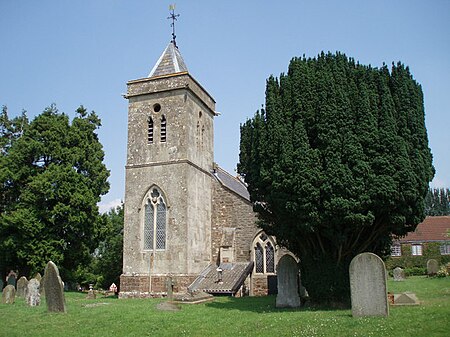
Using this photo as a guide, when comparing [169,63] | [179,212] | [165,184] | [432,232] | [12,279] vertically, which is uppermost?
[169,63]

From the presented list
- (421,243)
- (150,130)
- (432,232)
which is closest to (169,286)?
(150,130)

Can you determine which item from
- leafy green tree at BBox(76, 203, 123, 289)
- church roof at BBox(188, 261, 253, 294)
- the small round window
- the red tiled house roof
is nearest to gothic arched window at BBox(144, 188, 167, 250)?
church roof at BBox(188, 261, 253, 294)

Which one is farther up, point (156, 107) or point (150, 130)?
point (156, 107)

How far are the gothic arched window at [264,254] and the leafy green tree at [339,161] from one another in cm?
924

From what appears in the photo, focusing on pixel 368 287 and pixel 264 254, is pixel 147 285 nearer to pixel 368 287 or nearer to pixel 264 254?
pixel 264 254

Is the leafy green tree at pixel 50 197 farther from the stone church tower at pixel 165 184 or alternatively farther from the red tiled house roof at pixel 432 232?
the red tiled house roof at pixel 432 232

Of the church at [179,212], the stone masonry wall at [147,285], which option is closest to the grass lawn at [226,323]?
the stone masonry wall at [147,285]

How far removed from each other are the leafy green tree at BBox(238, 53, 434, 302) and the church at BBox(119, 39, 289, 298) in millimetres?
8937

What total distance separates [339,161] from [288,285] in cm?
511

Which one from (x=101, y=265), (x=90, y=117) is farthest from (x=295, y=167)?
(x=101, y=265)

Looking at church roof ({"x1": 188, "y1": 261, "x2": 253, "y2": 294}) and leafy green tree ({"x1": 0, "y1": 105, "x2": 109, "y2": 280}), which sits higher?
leafy green tree ({"x1": 0, "y1": 105, "x2": 109, "y2": 280})

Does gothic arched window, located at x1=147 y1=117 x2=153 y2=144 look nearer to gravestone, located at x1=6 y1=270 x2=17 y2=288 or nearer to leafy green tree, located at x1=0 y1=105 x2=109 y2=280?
leafy green tree, located at x1=0 y1=105 x2=109 y2=280

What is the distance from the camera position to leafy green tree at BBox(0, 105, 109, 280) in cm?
2712

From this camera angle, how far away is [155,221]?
79.7 feet
